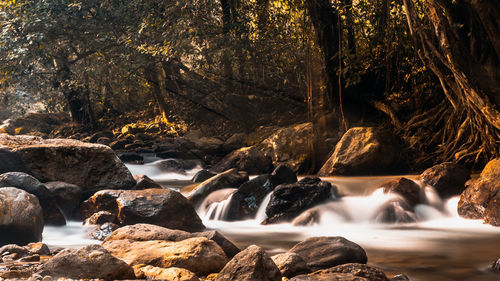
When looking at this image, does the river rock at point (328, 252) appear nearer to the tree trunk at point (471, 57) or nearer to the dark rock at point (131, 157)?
the tree trunk at point (471, 57)

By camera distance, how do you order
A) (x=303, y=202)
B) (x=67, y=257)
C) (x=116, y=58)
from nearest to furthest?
(x=67, y=257) < (x=303, y=202) < (x=116, y=58)

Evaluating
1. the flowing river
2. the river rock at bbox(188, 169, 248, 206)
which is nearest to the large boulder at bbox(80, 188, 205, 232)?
the flowing river

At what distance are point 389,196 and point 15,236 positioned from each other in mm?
5222

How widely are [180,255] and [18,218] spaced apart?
8.14 ft

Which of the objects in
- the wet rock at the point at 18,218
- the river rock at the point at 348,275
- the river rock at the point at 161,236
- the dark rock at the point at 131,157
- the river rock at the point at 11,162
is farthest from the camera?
the dark rock at the point at 131,157

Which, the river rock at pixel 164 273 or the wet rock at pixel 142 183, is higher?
the wet rock at pixel 142 183

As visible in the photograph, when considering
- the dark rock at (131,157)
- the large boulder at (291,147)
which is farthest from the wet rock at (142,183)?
the dark rock at (131,157)

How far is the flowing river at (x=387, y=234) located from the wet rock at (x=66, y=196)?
0.33 meters

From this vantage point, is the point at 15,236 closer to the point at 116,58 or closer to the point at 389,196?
the point at 389,196

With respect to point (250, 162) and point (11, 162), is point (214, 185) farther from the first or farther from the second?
point (11, 162)

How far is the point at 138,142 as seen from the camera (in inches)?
706

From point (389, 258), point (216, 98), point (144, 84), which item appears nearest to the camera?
point (389, 258)

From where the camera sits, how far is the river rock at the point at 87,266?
12.7 ft

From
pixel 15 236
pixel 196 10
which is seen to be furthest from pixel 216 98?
pixel 15 236
